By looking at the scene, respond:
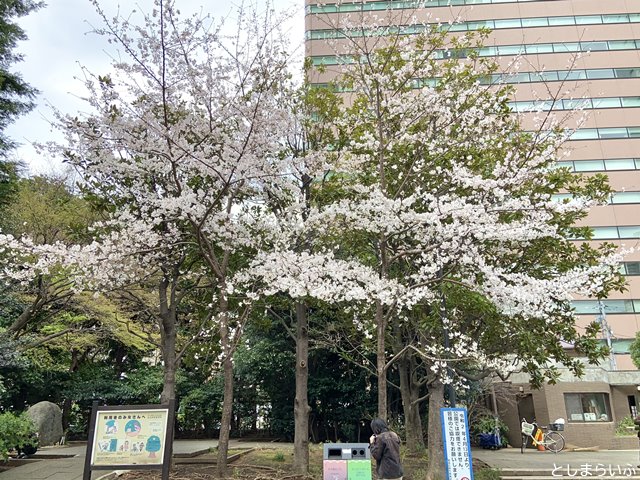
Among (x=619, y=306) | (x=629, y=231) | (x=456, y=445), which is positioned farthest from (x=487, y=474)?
(x=629, y=231)

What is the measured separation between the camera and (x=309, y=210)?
9492 mm

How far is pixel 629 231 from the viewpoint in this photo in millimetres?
29656

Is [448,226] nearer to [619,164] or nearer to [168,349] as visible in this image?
[168,349]

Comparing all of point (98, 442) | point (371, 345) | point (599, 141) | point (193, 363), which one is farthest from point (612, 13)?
point (98, 442)

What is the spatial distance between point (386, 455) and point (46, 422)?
40.2 ft

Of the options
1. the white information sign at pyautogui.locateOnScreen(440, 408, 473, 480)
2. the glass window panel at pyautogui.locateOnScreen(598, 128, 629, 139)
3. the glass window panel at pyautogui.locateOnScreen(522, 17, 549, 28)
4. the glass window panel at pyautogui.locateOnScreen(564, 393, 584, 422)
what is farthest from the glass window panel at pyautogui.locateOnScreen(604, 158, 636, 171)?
the white information sign at pyautogui.locateOnScreen(440, 408, 473, 480)

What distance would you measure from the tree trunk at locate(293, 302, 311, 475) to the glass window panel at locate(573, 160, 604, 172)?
94.4 ft

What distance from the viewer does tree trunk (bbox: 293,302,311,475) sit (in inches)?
347

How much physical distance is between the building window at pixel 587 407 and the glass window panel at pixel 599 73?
81.7 ft

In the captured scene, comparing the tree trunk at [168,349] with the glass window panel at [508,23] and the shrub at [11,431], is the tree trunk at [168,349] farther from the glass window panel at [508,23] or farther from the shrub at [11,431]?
the glass window panel at [508,23]

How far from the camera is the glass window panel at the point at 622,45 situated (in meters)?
33.2

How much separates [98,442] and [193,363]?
Answer: 6.02m

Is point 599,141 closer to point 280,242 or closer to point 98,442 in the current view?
point 280,242

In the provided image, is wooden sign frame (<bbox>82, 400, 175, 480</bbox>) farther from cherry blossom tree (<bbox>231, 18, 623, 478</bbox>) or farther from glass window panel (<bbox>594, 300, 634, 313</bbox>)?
glass window panel (<bbox>594, 300, 634, 313</bbox>)
